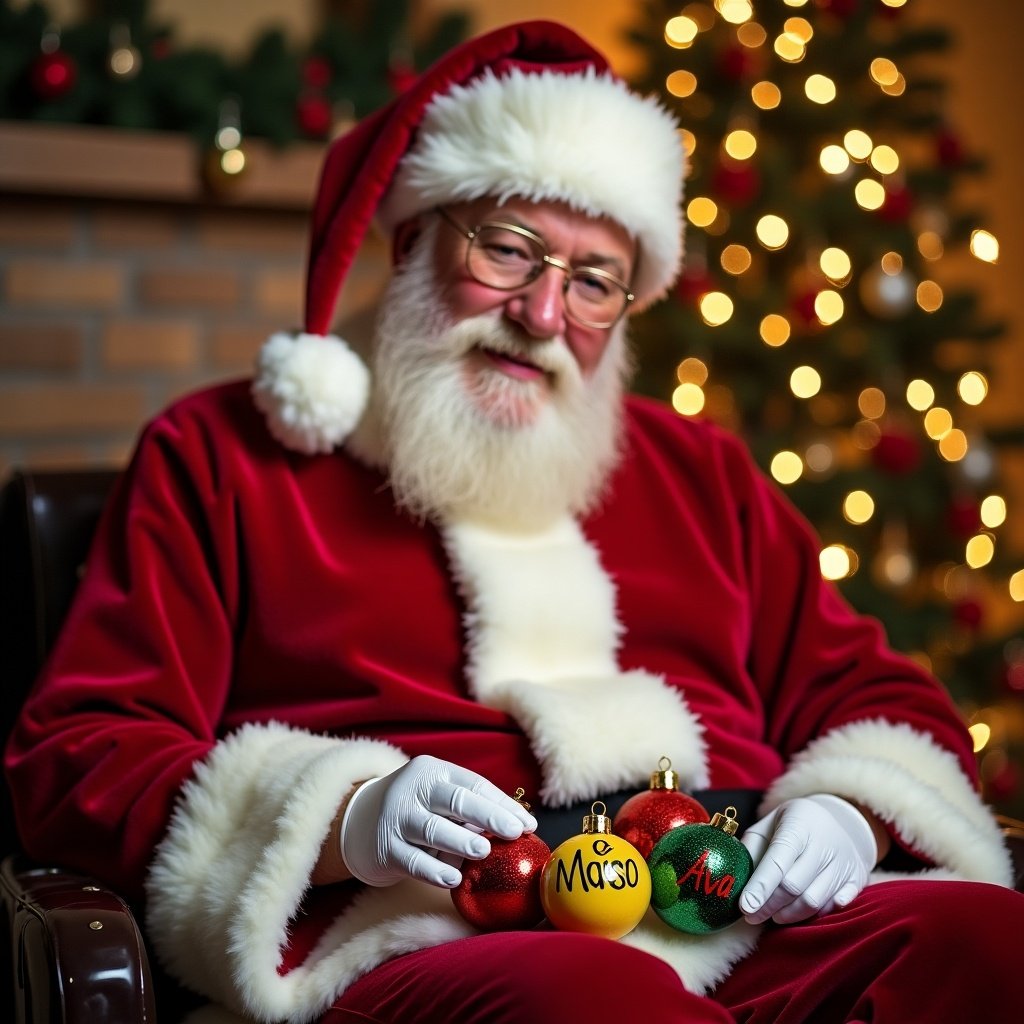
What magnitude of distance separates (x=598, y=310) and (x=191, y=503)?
64 centimetres

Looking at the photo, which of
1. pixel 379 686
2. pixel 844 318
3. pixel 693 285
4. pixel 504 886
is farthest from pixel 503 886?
pixel 844 318

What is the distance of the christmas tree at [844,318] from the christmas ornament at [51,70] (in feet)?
5.09

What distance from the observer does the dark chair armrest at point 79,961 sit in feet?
4.04

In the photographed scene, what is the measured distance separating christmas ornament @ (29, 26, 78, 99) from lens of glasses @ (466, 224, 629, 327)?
1.51 metres

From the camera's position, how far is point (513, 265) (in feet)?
5.95

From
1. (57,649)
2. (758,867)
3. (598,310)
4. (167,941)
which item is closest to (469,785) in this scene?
(758,867)

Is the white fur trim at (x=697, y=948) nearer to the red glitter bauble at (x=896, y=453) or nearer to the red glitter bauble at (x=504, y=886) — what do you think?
the red glitter bauble at (x=504, y=886)

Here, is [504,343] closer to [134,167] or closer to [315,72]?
[134,167]

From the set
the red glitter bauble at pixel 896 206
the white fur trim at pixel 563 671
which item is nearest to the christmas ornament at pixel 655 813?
the white fur trim at pixel 563 671

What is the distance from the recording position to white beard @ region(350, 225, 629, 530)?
5.91ft

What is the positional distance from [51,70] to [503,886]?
7.40 feet

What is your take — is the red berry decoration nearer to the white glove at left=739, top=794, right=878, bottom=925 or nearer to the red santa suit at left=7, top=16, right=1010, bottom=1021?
the red santa suit at left=7, top=16, right=1010, bottom=1021

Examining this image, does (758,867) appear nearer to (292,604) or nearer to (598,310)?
(292,604)

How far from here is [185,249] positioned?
Answer: 321cm
